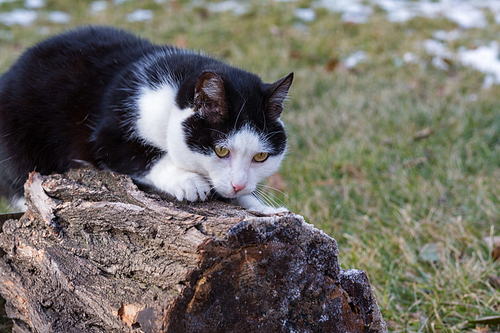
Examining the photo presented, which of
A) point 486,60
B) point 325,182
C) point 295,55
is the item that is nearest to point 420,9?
point 486,60

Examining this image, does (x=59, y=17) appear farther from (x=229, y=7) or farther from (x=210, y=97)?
(x=210, y=97)

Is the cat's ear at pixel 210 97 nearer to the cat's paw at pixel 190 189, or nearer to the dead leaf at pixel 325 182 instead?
the cat's paw at pixel 190 189

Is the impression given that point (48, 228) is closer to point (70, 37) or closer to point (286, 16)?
point (70, 37)

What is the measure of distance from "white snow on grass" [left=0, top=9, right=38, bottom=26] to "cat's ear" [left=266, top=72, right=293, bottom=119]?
5585 millimetres

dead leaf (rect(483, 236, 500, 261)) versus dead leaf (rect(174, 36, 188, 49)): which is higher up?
dead leaf (rect(483, 236, 500, 261))

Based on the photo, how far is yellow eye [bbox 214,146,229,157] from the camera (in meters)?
1.47

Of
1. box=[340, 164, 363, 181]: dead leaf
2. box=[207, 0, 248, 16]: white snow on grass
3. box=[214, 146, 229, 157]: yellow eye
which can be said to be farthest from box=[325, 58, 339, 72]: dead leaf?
box=[214, 146, 229, 157]: yellow eye

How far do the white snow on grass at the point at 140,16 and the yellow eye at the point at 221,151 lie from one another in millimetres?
4979

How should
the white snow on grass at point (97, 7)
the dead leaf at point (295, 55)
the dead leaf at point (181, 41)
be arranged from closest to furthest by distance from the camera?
the dead leaf at point (295, 55)
the dead leaf at point (181, 41)
the white snow on grass at point (97, 7)

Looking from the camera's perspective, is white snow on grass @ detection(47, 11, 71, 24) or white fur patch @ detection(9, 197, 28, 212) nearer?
white fur patch @ detection(9, 197, 28, 212)

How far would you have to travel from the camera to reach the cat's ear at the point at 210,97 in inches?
55.5

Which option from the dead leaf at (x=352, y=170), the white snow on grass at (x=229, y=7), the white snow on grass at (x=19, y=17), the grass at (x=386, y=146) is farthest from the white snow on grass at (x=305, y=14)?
the white snow on grass at (x=19, y=17)

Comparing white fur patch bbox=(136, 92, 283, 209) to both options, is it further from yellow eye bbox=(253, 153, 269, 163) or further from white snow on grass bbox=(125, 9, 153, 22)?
white snow on grass bbox=(125, 9, 153, 22)

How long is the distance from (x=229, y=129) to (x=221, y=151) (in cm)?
8
